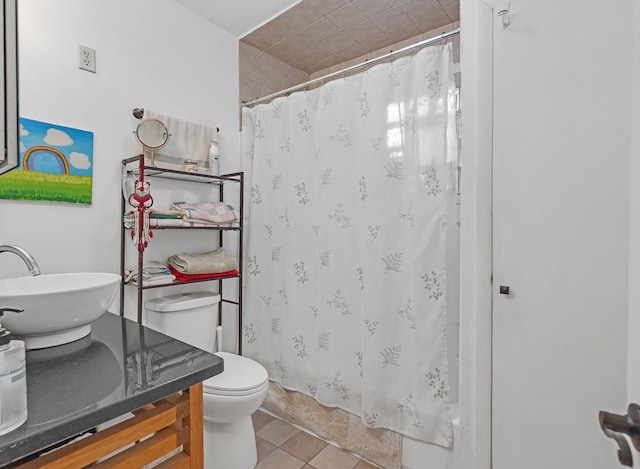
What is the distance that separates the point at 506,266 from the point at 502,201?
0.23 meters

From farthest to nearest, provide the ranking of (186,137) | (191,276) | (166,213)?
(186,137) < (191,276) < (166,213)

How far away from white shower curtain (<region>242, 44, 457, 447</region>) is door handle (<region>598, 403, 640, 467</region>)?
997 mm

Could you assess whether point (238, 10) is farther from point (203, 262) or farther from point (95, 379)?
point (95, 379)

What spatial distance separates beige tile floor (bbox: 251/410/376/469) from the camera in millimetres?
1706

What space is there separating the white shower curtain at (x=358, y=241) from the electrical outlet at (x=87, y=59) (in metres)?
0.92

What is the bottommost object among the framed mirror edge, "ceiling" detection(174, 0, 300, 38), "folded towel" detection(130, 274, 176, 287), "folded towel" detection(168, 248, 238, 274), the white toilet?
the white toilet

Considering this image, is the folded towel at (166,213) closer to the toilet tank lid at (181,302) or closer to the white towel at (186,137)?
the white towel at (186,137)

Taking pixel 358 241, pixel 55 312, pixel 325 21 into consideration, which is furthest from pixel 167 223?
pixel 325 21

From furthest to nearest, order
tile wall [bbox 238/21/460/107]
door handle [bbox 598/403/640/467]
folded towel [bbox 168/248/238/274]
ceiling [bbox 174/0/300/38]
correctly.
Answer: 1. tile wall [bbox 238/21/460/107]
2. ceiling [bbox 174/0/300/38]
3. folded towel [bbox 168/248/238/274]
4. door handle [bbox 598/403/640/467]

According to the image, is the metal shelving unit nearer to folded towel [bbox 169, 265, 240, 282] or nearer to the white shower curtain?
→ folded towel [bbox 169, 265, 240, 282]

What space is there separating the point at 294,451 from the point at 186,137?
186 centimetres

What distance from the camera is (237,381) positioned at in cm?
157

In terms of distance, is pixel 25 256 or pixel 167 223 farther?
pixel 167 223

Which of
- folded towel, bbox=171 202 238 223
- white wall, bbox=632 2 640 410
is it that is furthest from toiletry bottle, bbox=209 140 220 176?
white wall, bbox=632 2 640 410
